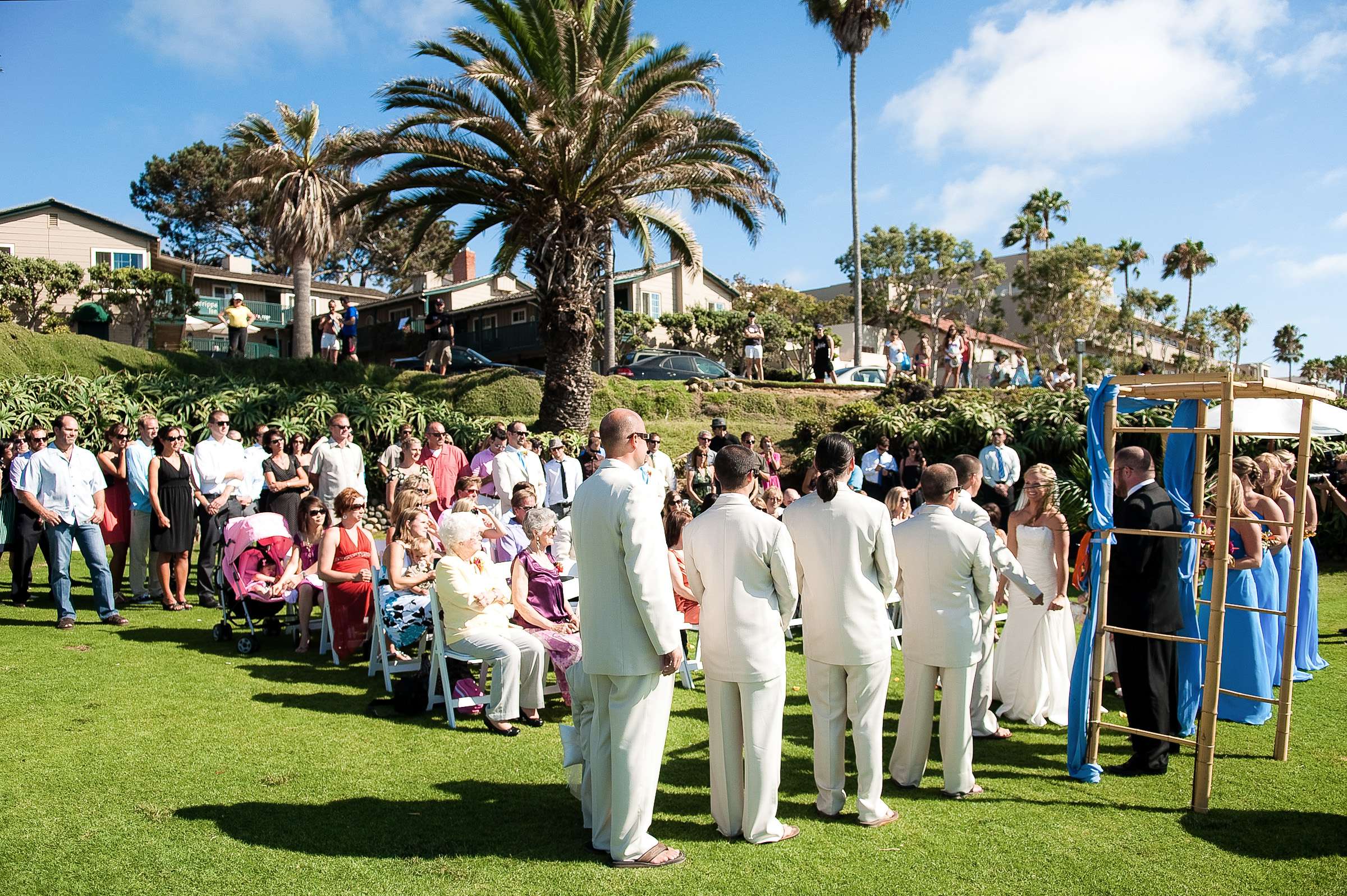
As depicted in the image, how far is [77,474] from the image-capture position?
29.3ft

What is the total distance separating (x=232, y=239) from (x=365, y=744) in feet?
186

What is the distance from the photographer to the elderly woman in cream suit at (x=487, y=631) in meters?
6.41

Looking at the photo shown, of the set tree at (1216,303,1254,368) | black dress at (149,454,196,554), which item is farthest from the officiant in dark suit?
tree at (1216,303,1254,368)

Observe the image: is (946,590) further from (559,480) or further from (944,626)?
(559,480)

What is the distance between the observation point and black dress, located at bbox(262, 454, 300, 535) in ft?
34.7

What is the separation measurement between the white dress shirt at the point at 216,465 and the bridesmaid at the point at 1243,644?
9595mm

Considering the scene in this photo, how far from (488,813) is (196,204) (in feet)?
191

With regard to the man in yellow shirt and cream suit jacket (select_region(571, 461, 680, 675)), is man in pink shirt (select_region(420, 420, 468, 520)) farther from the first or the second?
the man in yellow shirt

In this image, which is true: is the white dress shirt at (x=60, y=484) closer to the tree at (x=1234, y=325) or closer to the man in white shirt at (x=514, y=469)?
the man in white shirt at (x=514, y=469)

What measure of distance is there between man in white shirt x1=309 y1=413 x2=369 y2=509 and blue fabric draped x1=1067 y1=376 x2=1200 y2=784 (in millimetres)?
7929

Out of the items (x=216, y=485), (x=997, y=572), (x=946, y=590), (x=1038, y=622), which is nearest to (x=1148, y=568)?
(x=997, y=572)

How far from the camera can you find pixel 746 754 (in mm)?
4617

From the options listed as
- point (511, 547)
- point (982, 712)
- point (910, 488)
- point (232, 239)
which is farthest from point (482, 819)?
point (232, 239)

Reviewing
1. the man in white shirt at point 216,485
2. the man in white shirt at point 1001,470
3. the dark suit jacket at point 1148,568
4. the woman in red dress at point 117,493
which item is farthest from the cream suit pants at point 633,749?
the man in white shirt at point 1001,470
